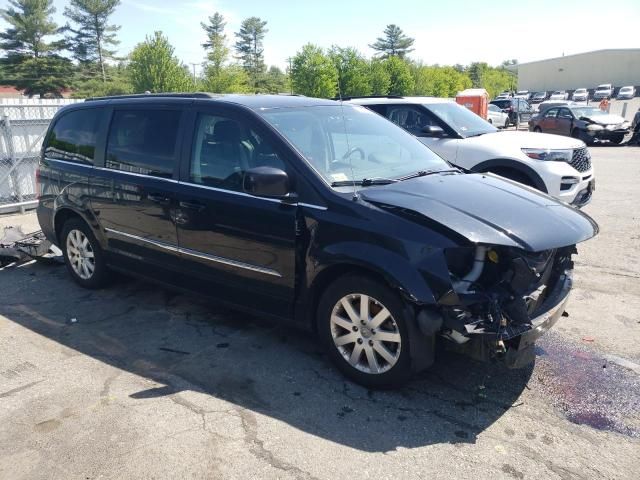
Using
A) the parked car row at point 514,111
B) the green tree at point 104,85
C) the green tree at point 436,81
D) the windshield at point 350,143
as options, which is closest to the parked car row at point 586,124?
the parked car row at point 514,111

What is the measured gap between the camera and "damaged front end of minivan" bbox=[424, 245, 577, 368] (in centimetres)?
313

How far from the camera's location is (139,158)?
15.7 feet

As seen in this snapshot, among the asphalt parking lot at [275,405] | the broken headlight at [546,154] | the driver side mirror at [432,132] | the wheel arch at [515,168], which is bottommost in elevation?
the asphalt parking lot at [275,405]

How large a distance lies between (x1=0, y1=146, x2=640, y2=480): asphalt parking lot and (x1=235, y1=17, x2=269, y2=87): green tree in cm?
7517

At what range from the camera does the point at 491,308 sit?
10.3ft

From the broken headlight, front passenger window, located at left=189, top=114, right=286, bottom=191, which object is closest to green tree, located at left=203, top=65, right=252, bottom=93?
the broken headlight

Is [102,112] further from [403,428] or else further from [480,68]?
[480,68]

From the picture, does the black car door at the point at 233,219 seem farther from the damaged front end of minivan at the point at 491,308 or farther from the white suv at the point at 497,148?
the white suv at the point at 497,148

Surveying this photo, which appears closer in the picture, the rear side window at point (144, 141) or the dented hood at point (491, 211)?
the dented hood at point (491, 211)

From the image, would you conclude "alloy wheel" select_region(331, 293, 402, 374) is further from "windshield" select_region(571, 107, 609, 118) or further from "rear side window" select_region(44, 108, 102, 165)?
"windshield" select_region(571, 107, 609, 118)

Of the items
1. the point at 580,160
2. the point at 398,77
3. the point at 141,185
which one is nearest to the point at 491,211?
the point at 141,185

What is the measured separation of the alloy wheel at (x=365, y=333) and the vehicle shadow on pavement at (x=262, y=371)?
0.22 m

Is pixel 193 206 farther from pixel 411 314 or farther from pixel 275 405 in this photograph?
pixel 411 314

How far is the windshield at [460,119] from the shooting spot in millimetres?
8195
